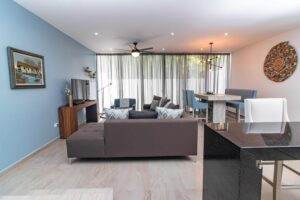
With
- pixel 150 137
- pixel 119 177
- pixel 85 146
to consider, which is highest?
pixel 150 137

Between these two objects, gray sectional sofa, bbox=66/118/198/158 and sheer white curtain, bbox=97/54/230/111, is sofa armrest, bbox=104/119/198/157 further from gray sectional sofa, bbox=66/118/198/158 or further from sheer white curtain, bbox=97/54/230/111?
sheer white curtain, bbox=97/54/230/111

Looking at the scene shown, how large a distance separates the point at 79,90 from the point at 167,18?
315cm

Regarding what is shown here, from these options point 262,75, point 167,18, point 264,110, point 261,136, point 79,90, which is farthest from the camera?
point 262,75

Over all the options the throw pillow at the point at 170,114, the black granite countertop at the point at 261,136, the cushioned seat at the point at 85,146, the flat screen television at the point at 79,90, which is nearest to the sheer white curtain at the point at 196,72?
the flat screen television at the point at 79,90

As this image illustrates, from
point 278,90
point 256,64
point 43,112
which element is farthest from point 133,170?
point 256,64

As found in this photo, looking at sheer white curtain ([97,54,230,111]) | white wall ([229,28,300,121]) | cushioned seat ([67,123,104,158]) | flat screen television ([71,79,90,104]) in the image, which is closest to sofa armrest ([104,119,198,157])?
cushioned seat ([67,123,104,158])

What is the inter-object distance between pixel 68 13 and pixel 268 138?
375 cm

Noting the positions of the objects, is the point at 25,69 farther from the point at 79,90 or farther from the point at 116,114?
the point at 79,90

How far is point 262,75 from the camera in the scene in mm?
5906

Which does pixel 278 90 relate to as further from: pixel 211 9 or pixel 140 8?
pixel 140 8

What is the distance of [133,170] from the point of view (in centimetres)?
276

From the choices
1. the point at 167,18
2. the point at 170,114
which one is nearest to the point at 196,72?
the point at 167,18

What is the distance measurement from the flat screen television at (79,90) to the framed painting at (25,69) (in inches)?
44.9

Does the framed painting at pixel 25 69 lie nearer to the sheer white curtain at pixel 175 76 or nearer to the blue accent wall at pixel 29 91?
the blue accent wall at pixel 29 91
